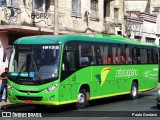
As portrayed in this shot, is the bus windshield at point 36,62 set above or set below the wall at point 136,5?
below

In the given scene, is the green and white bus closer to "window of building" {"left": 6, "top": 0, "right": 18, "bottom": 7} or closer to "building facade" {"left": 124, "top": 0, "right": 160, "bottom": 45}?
"window of building" {"left": 6, "top": 0, "right": 18, "bottom": 7}

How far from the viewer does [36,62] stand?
15422 millimetres

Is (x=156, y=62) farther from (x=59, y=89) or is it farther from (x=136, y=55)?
(x=59, y=89)

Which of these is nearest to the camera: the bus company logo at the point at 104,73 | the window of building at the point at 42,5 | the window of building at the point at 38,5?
the bus company logo at the point at 104,73

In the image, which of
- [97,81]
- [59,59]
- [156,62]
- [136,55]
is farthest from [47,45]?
[156,62]

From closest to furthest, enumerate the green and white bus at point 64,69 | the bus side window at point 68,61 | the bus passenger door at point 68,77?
the green and white bus at point 64,69
the bus passenger door at point 68,77
the bus side window at point 68,61

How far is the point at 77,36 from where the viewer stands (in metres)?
16.9

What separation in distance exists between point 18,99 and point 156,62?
1140cm

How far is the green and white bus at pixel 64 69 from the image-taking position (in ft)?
49.8

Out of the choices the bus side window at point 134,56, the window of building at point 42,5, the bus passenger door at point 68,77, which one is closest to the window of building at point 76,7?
the window of building at point 42,5

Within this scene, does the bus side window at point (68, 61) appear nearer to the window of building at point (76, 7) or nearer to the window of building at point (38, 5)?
the window of building at point (38, 5)

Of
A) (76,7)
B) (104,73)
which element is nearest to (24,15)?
(76,7)

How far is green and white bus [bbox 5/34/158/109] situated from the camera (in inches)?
598

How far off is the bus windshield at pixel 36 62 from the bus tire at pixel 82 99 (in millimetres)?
1970
